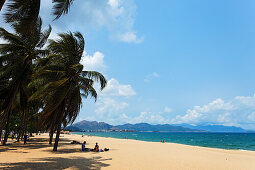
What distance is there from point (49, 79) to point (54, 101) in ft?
6.72

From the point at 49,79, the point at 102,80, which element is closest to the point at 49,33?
the point at 49,79

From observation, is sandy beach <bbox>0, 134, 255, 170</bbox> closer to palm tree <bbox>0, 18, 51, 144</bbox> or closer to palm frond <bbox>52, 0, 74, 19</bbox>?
palm tree <bbox>0, 18, 51, 144</bbox>

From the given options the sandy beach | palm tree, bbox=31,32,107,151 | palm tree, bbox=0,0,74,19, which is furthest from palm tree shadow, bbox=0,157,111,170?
palm tree, bbox=0,0,74,19

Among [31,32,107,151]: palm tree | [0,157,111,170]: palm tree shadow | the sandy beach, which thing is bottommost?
the sandy beach

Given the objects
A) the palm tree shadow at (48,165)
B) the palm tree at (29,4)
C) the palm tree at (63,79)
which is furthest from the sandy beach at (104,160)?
the palm tree at (29,4)

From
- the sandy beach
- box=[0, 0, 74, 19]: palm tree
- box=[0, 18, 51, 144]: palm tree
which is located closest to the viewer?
box=[0, 0, 74, 19]: palm tree

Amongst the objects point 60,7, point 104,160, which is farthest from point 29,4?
point 104,160

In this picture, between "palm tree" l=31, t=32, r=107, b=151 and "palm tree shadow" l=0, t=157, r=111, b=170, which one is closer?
"palm tree shadow" l=0, t=157, r=111, b=170

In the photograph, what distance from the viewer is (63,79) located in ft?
42.1

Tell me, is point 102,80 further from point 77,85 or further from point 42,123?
point 42,123

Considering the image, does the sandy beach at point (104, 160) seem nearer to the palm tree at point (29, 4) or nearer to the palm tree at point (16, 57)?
the palm tree at point (16, 57)

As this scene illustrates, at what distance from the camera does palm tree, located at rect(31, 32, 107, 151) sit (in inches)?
471

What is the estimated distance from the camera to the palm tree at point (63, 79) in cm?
→ 1196

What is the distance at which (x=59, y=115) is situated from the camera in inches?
587
